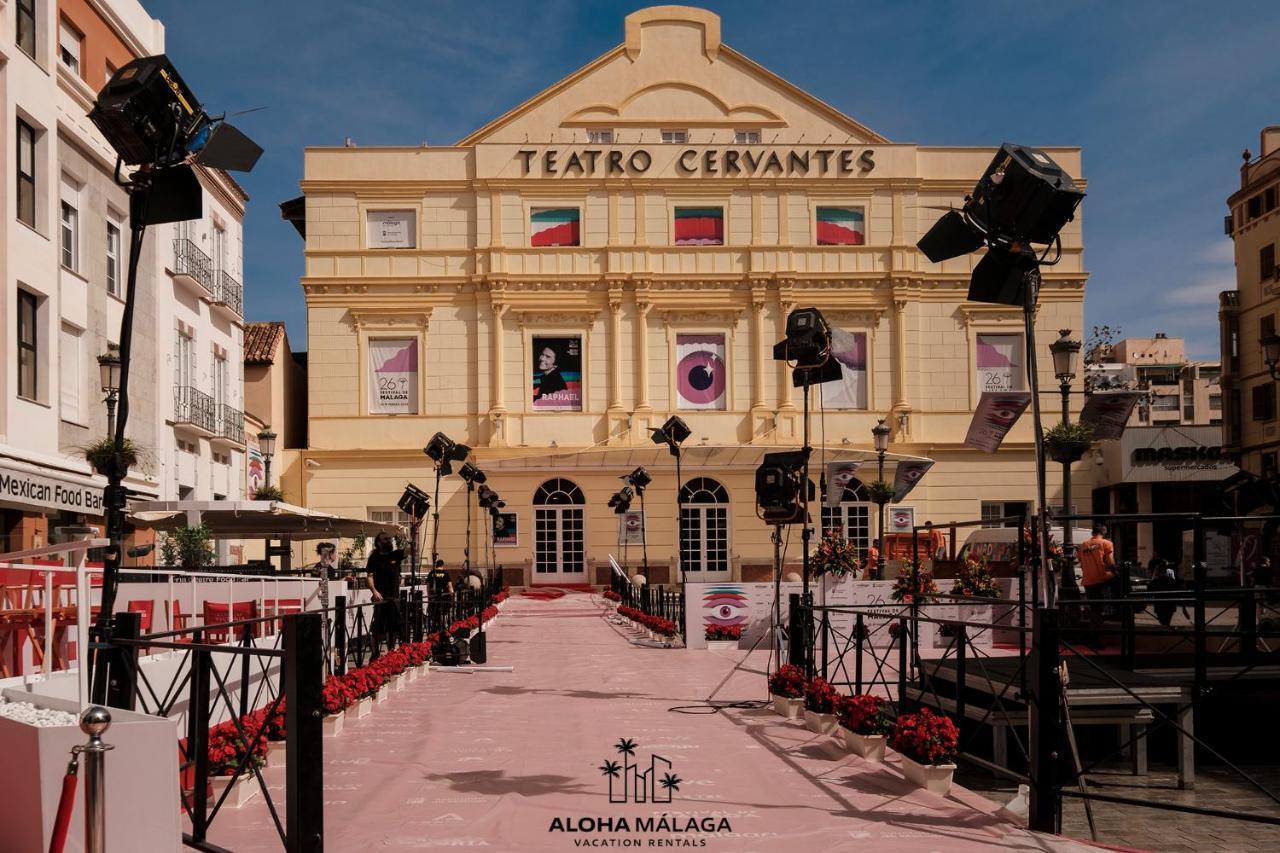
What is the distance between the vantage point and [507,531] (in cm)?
4072

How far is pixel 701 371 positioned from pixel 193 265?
56.6 ft

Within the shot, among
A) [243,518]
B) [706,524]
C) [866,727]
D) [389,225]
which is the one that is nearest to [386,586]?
[243,518]

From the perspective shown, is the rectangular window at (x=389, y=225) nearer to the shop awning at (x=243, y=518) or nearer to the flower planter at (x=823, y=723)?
the shop awning at (x=243, y=518)

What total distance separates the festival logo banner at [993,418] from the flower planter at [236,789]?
10847 millimetres

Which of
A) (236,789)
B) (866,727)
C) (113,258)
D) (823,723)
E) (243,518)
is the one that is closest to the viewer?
(236,789)

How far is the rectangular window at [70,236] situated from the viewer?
2408 cm

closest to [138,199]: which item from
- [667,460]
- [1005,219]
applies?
[1005,219]

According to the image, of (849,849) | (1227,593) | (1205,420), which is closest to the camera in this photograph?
Result: (849,849)

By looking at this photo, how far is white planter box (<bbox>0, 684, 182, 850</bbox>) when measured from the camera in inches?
207

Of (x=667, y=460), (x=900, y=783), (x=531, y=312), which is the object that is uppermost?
(x=531, y=312)

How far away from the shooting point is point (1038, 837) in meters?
7.21

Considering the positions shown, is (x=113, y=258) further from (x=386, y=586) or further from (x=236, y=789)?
(x=236, y=789)

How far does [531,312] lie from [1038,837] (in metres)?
35.4

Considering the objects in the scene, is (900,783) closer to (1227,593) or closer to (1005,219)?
(1005,219)
